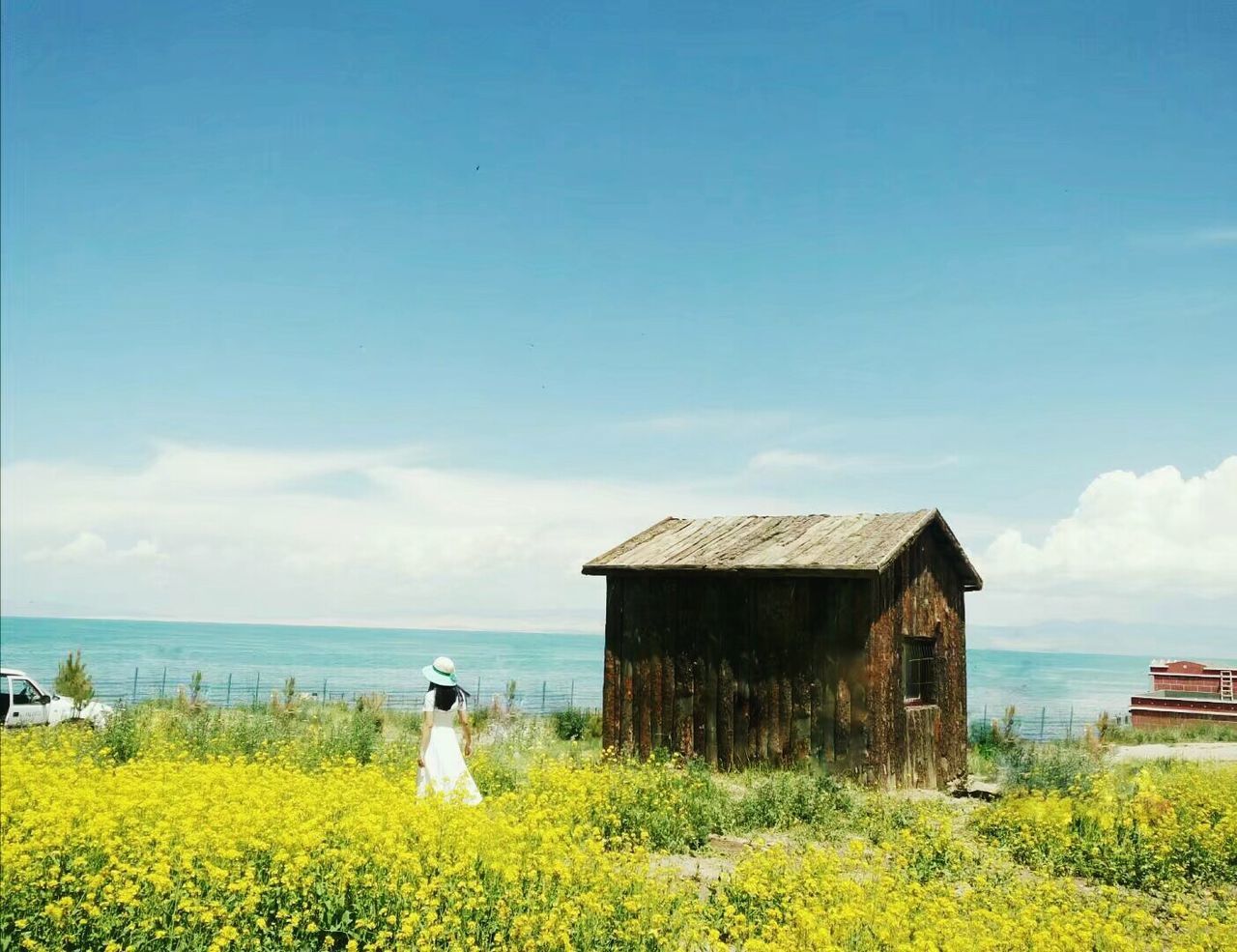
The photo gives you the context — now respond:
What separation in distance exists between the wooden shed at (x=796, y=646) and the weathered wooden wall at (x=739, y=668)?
2 cm

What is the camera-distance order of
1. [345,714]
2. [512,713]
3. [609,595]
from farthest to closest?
[512,713]
[345,714]
[609,595]

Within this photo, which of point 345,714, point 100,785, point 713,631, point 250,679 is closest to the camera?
point 100,785

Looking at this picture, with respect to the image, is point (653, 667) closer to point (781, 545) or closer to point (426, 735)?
point (781, 545)

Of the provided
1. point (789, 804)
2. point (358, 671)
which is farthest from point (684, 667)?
point (358, 671)

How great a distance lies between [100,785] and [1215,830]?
12494 mm

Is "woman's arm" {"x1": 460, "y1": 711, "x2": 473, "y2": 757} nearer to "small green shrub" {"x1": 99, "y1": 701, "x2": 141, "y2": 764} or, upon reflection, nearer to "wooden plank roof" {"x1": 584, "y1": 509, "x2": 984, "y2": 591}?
"small green shrub" {"x1": 99, "y1": 701, "x2": 141, "y2": 764}

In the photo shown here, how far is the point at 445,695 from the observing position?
1194 centimetres

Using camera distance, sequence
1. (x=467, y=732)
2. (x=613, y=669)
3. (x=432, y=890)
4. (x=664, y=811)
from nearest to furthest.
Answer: (x=432, y=890) → (x=467, y=732) → (x=664, y=811) → (x=613, y=669)

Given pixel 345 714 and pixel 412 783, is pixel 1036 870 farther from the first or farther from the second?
pixel 345 714

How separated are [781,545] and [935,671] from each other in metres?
3.81

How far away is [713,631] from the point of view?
17500 millimetres

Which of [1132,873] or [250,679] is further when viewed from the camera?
[250,679]

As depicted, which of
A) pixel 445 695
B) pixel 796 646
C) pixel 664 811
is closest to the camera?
pixel 445 695

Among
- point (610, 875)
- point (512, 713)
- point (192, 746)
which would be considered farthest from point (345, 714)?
point (610, 875)
